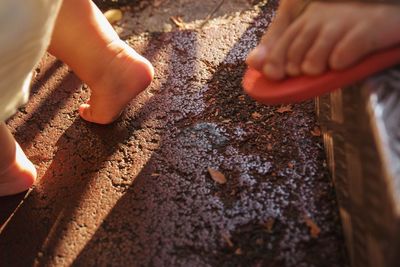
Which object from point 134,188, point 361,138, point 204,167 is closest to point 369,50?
point 361,138

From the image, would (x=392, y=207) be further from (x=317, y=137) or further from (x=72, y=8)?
(x=72, y=8)

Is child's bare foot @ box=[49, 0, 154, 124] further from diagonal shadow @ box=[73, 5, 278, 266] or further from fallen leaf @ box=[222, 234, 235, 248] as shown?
fallen leaf @ box=[222, 234, 235, 248]

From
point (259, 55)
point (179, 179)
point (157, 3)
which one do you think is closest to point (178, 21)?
point (157, 3)

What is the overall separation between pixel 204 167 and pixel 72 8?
0.51m

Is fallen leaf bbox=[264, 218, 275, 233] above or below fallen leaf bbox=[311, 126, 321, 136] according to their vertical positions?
below

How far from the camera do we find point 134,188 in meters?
1.15

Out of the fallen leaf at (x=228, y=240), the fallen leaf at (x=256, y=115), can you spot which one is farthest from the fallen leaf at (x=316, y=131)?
the fallen leaf at (x=228, y=240)

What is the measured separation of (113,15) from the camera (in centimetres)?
170

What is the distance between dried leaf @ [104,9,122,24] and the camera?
Answer: 1688mm

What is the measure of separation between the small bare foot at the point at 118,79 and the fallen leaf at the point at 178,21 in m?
0.43

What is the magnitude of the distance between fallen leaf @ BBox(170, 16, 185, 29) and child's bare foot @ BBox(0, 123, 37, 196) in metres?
0.71

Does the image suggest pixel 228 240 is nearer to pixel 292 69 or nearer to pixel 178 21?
pixel 292 69

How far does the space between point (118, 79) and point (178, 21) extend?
0.52 meters

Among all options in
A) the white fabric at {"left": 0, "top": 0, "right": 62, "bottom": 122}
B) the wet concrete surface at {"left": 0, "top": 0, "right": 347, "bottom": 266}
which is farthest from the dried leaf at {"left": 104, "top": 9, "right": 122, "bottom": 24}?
the white fabric at {"left": 0, "top": 0, "right": 62, "bottom": 122}
